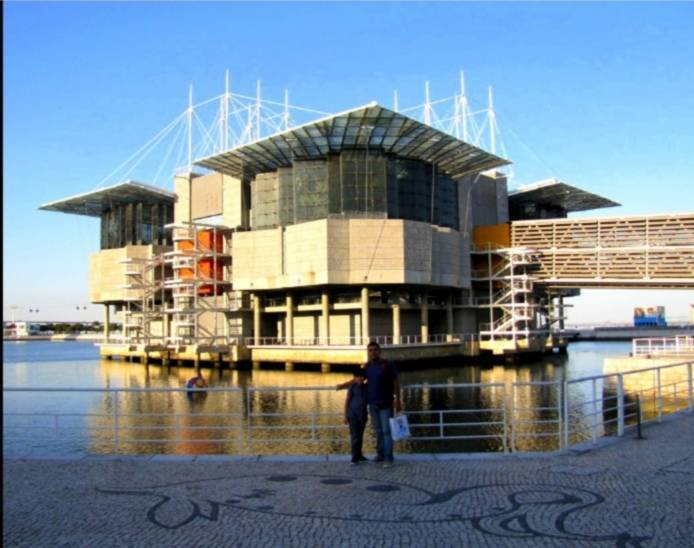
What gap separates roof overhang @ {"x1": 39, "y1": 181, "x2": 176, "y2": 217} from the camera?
303 ft

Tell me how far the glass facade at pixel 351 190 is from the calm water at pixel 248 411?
15817mm

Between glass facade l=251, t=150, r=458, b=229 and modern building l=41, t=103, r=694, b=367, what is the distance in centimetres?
14

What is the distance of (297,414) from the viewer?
52.7ft

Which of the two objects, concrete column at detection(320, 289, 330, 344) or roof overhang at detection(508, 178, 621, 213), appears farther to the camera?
roof overhang at detection(508, 178, 621, 213)

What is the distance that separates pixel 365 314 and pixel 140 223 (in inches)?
1725

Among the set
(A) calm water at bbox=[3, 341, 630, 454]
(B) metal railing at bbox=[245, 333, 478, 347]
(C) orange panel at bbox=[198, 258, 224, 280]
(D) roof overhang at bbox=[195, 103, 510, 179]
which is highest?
(D) roof overhang at bbox=[195, 103, 510, 179]

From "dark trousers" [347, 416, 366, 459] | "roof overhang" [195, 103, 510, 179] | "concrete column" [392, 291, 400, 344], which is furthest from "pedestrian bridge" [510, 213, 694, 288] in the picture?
"dark trousers" [347, 416, 366, 459]

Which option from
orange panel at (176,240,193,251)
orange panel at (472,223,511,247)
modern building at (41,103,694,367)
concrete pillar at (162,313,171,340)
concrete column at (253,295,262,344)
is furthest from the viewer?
concrete pillar at (162,313,171,340)

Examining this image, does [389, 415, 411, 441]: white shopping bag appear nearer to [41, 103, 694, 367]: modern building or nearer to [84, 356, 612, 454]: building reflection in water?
[84, 356, 612, 454]: building reflection in water

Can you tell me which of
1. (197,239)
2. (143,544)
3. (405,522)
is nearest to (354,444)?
(405,522)

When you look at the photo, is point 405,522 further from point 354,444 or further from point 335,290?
point 335,290

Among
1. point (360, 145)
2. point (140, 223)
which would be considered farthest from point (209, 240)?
point (360, 145)

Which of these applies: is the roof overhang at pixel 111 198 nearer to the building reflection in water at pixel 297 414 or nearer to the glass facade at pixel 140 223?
the glass facade at pixel 140 223

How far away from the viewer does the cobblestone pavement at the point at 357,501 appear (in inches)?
323
